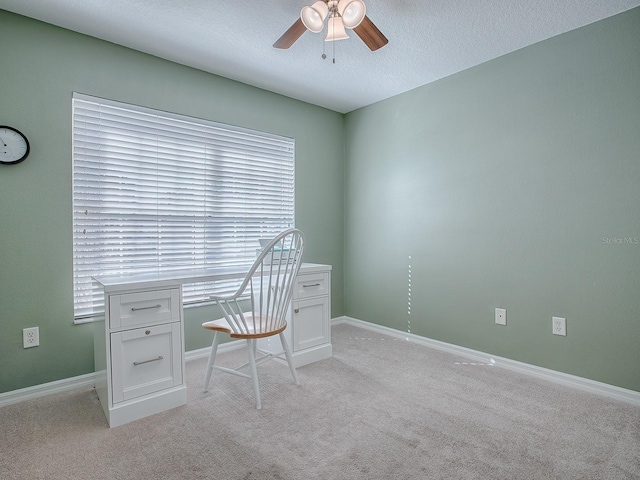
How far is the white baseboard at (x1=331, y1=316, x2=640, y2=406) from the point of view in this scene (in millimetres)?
2232

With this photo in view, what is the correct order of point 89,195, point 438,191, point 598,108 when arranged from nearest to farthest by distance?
point 598,108
point 89,195
point 438,191

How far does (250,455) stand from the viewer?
5.43 ft

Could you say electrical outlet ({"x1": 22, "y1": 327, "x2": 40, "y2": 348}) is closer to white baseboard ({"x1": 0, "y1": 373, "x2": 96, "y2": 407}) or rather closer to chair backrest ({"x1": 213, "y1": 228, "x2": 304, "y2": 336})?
white baseboard ({"x1": 0, "y1": 373, "x2": 96, "y2": 407})

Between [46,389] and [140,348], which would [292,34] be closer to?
[140,348]

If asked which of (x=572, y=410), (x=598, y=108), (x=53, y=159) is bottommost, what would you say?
(x=572, y=410)

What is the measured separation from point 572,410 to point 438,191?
1.88 meters

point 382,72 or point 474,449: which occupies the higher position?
point 382,72

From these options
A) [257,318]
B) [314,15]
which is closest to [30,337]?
[257,318]

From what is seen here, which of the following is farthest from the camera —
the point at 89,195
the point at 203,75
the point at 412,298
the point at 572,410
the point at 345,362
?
the point at 412,298

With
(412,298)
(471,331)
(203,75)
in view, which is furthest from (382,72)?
(471,331)

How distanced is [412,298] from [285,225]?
4.77ft

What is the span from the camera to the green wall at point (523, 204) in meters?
2.24

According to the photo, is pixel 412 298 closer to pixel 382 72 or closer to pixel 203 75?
pixel 382 72

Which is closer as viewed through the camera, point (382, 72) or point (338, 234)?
point (382, 72)
